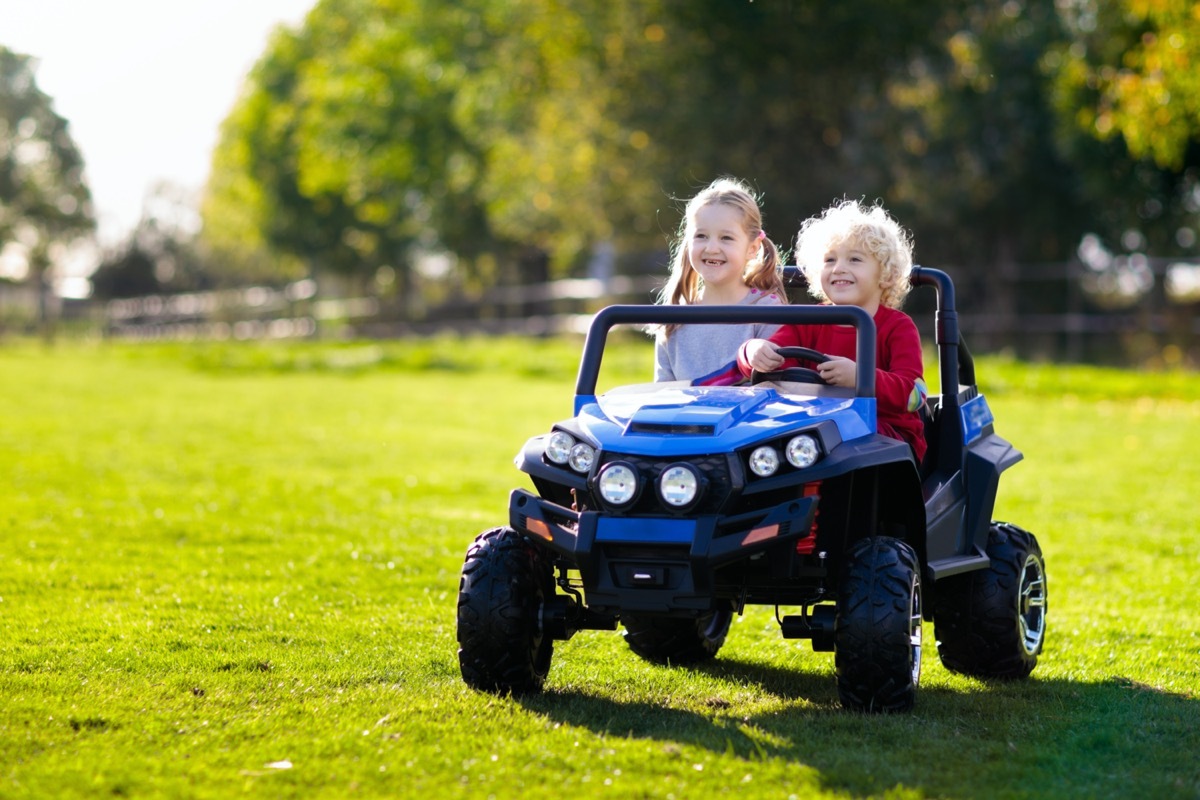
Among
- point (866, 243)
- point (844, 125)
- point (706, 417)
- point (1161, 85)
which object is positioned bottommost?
point (706, 417)

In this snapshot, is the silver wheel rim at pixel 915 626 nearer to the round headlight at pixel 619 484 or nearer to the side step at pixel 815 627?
the side step at pixel 815 627

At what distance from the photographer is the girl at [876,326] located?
17.4ft

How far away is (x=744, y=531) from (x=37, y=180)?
44.5 m

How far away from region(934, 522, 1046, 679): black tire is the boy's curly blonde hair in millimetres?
990

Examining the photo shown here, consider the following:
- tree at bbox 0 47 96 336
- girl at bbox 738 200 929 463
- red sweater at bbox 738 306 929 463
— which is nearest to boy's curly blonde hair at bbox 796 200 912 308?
girl at bbox 738 200 929 463

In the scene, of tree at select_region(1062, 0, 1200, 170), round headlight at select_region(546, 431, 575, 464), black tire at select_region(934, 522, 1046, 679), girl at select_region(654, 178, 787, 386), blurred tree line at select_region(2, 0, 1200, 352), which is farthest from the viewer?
blurred tree line at select_region(2, 0, 1200, 352)

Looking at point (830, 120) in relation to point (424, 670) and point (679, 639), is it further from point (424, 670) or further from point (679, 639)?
point (424, 670)

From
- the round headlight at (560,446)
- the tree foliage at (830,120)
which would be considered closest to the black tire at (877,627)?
the round headlight at (560,446)

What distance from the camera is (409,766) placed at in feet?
14.0

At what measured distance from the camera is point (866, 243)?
18.1 ft

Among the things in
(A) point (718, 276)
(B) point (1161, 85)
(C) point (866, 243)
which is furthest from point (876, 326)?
(B) point (1161, 85)

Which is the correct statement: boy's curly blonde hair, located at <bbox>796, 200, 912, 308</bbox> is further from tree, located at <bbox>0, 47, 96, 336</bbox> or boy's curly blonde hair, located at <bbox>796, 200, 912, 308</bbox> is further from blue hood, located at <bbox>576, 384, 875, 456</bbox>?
tree, located at <bbox>0, 47, 96, 336</bbox>

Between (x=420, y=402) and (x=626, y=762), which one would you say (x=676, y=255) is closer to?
(x=626, y=762)

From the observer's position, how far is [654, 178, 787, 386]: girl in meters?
5.80
